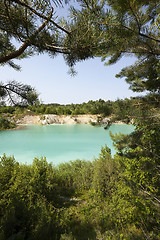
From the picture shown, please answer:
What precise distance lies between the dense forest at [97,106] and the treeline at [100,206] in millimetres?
21

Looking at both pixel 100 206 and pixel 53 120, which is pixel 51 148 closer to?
pixel 100 206

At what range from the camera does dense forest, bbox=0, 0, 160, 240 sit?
1.49m

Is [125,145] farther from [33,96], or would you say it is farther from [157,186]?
[33,96]

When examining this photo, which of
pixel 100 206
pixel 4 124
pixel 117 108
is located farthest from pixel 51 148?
pixel 117 108

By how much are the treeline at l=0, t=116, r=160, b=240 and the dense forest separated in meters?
0.02

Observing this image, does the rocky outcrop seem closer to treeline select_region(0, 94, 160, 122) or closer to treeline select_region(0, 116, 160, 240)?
treeline select_region(0, 116, 160, 240)

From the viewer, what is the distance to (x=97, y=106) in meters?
1.94

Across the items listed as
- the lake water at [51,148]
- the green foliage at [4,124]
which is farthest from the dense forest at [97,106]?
the green foliage at [4,124]

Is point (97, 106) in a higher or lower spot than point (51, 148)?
higher

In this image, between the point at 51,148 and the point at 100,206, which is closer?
the point at 100,206

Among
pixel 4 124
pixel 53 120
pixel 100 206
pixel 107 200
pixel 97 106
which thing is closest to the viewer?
pixel 97 106

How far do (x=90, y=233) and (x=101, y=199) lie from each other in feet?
3.85

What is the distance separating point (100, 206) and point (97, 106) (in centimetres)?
316

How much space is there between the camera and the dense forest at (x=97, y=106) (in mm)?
1492
